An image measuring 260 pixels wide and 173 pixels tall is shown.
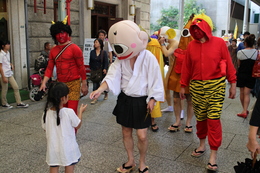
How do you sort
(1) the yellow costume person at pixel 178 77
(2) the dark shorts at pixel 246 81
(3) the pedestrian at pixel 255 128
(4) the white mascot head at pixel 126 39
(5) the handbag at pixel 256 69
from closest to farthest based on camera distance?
(3) the pedestrian at pixel 255 128, (4) the white mascot head at pixel 126 39, (1) the yellow costume person at pixel 178 77, (5) the handbag at pixel 256 69, (2) the dark shorts at pixel 246 81

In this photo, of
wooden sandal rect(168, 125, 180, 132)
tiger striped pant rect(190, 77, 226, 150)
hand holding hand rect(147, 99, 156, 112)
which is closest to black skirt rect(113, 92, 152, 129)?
hand holding hand rect(147, 99, 156, 112)

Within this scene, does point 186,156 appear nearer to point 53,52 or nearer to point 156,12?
point 53,52

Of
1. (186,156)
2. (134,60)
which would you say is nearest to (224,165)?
(186,156)

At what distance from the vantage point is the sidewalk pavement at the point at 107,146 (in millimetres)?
3657

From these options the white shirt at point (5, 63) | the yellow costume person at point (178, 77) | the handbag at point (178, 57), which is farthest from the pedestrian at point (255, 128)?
the white shirt at point (5, 63)

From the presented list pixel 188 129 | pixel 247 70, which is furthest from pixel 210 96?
pixel 247 70

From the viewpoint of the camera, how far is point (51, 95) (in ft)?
8.80

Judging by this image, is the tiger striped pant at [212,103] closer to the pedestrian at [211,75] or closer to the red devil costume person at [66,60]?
the pedestrian at [211,75]

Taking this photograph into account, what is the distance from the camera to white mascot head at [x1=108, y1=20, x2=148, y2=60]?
10.2 feet

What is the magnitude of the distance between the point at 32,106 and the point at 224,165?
4908 millimetres

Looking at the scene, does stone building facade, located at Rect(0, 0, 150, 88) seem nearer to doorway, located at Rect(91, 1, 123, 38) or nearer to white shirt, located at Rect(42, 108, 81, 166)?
doorway, located at Rect(91, 1, 123, 38)

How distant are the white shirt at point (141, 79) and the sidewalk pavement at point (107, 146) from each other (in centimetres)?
107

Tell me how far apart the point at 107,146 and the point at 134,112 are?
1.30 meters

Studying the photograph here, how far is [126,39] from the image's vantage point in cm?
310
